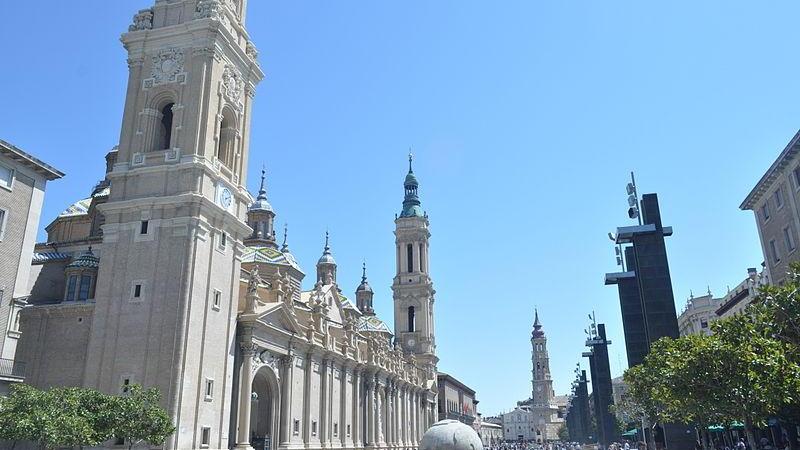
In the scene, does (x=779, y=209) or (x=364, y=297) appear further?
(x=364, y=297)

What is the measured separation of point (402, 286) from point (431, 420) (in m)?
20.1

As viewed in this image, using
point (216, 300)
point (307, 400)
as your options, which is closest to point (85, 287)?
point (216, 300)

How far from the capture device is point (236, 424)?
125ft

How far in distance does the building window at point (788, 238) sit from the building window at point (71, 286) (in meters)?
42.8

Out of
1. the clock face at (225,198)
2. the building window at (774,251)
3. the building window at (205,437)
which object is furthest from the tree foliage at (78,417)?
the building window at (774,251)

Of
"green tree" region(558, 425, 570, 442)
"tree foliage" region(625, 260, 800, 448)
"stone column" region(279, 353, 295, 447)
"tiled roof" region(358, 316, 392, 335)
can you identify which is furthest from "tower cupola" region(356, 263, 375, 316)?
"green tree" region(558, 425, 570, 442)

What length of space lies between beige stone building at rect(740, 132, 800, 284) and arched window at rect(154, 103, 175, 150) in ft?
118

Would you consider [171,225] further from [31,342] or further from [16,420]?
[16,420]

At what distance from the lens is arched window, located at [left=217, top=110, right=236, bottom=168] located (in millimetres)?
40688

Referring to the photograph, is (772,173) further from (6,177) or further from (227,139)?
(6,177)

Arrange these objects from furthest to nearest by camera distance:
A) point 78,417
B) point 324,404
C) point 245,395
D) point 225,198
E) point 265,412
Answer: point 324,404
point 265,412
point 245,395
point 225,198
point 78,417

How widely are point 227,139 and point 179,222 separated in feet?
27.4

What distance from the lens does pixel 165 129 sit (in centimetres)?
3984

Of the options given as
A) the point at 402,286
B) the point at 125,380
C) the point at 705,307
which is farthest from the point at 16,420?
the point at 705,307
